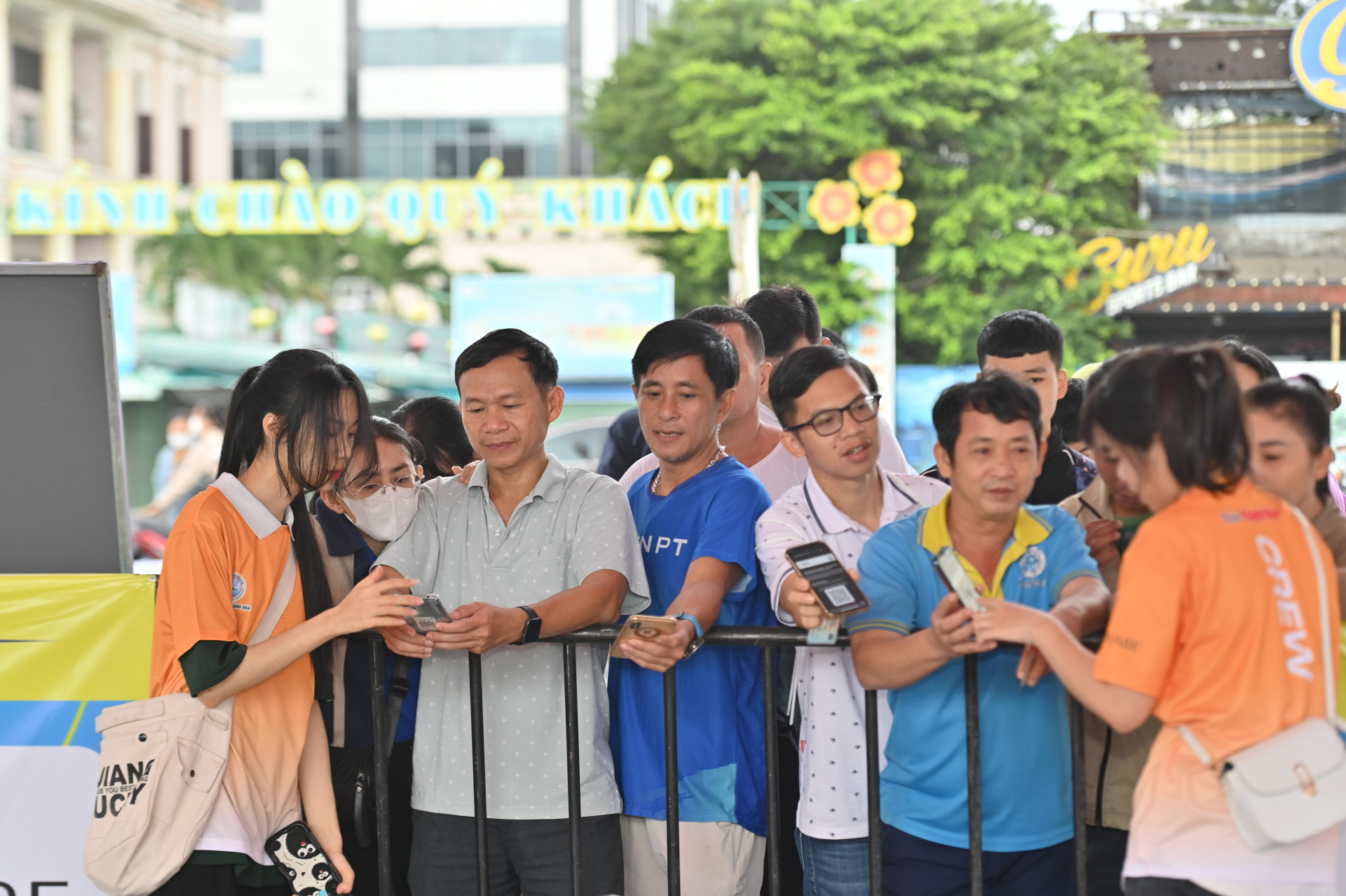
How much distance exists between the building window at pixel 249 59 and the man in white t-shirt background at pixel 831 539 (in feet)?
120

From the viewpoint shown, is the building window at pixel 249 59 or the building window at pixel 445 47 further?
the building window at pixel 249 59

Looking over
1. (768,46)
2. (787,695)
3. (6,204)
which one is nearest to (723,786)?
(787,695)

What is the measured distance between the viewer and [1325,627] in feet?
7.64

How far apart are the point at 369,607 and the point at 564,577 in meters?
0.49

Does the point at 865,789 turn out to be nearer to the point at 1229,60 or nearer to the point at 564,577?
the point at 564,577

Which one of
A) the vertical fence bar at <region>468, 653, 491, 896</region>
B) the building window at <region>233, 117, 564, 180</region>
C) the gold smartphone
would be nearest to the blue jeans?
the gold smartphone

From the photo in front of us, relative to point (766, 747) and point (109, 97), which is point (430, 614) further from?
point (109, 97)

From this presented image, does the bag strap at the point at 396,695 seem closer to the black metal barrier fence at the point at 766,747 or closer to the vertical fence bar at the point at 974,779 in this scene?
the black metal barrier fence at the point at 766,747

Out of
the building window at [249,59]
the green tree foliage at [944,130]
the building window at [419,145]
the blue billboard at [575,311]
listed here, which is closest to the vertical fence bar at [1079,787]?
the green tree foliage at [944,130]

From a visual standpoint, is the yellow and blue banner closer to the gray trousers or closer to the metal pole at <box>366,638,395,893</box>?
the metal pole at <box>366,638,395,893</box>

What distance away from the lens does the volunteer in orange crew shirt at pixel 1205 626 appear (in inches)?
91.0

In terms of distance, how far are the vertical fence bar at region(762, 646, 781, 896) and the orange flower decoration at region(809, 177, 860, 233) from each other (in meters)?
21.5

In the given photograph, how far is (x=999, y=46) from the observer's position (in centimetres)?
2436

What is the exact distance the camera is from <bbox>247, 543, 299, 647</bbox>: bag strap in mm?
2945
